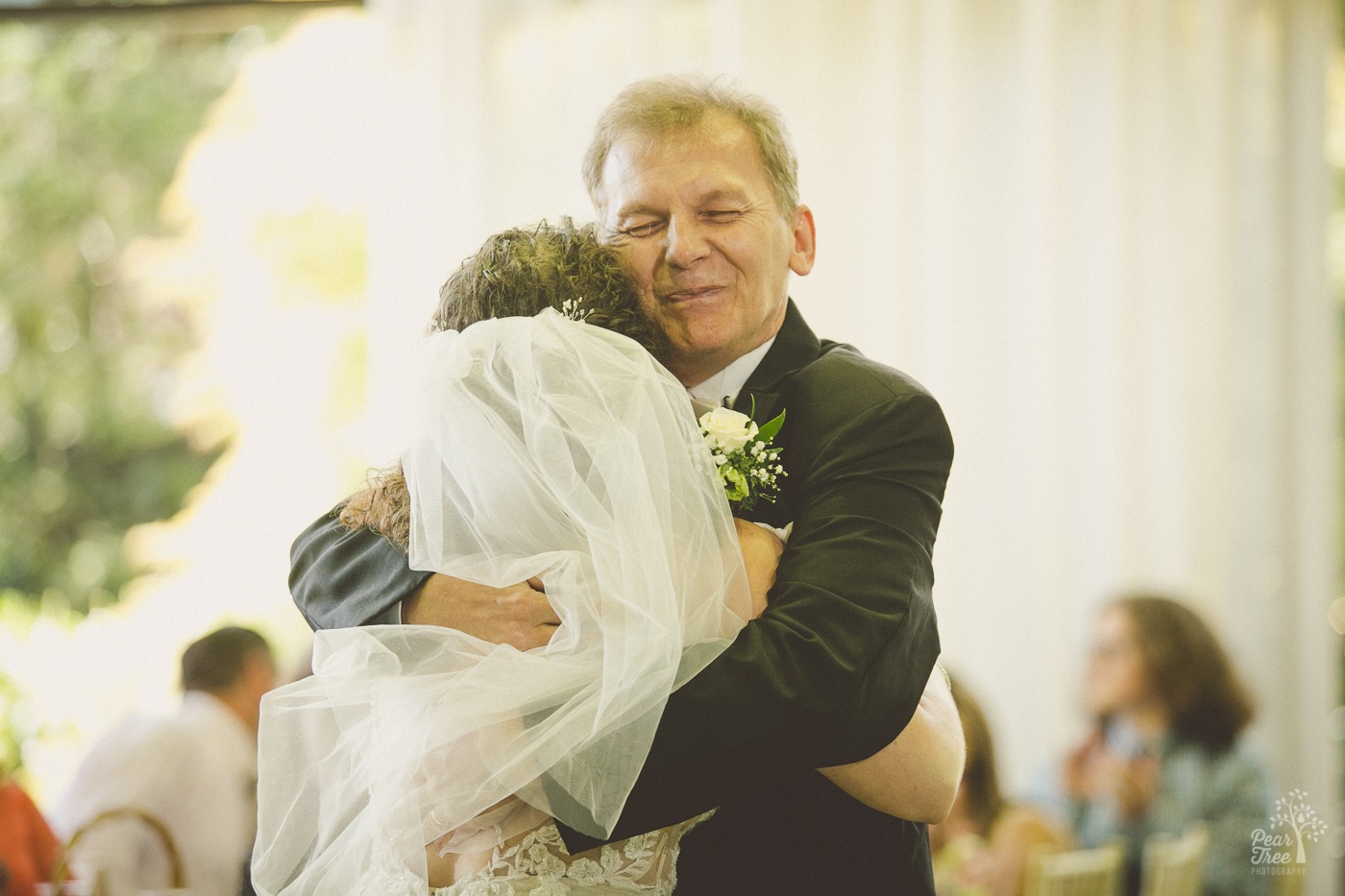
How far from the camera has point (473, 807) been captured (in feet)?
4.44

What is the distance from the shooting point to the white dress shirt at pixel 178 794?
3.78 meters

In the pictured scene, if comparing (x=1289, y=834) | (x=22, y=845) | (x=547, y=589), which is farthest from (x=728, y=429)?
(x=1289, y=834)

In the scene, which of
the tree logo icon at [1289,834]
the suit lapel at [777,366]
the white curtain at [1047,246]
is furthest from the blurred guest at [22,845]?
the tree logo icon at [1289,834]

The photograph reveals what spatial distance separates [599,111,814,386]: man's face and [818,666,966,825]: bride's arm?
0.59m

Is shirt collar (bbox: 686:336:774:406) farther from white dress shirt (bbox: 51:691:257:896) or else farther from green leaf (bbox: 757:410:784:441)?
white dress shirt (bbox: 51:691:257:896)

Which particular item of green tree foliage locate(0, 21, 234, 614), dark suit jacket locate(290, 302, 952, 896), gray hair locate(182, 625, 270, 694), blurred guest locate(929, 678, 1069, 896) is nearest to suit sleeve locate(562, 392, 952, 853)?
dark suit jacket locate(290, 302, 952, 896)

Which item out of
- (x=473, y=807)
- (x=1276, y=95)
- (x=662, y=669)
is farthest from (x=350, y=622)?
(x=1276, y=95)

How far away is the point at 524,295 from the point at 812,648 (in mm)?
534

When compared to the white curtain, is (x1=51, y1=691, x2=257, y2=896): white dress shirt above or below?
below

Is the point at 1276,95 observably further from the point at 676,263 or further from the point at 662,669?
the point at 662,669

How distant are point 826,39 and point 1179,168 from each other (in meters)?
1.48

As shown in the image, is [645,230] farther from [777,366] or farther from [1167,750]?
[1167,750]

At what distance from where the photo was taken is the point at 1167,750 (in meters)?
3.97

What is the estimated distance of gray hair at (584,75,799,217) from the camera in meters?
1.75
